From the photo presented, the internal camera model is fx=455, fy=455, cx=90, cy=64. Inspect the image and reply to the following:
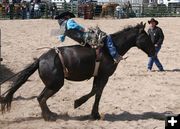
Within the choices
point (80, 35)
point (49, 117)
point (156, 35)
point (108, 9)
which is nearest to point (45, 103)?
point (49, 117)

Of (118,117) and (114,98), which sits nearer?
(118,117)

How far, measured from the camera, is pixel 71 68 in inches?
325

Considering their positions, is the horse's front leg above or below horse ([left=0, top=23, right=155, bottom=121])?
below

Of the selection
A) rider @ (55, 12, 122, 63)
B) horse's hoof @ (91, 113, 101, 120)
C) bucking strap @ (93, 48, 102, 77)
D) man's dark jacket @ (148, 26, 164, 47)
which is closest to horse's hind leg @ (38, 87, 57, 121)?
horse's hoof @ (91, 113, 101, 120)

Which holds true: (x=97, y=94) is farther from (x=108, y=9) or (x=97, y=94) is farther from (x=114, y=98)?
(x=108, y=9)

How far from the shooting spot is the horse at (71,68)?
812 cm

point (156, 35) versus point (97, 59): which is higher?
point (97, 59)

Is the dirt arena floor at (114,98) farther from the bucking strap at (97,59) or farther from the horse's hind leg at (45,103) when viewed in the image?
the bucking strap at (97,59)

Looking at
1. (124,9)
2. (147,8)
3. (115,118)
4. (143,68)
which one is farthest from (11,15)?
(115,118)

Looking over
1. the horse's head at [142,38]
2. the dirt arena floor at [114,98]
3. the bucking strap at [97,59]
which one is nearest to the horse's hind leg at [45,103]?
the dirt arena floor at [114,98]

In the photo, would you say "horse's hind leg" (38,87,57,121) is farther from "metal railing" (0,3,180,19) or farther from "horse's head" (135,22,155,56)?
"metal railing" (0,3,180,19)

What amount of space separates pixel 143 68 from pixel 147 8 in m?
20.7

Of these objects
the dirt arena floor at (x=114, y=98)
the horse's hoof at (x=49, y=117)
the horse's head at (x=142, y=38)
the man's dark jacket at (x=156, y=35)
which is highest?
the horse's head at (x=142, y=38)

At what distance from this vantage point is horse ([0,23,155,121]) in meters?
8.12
